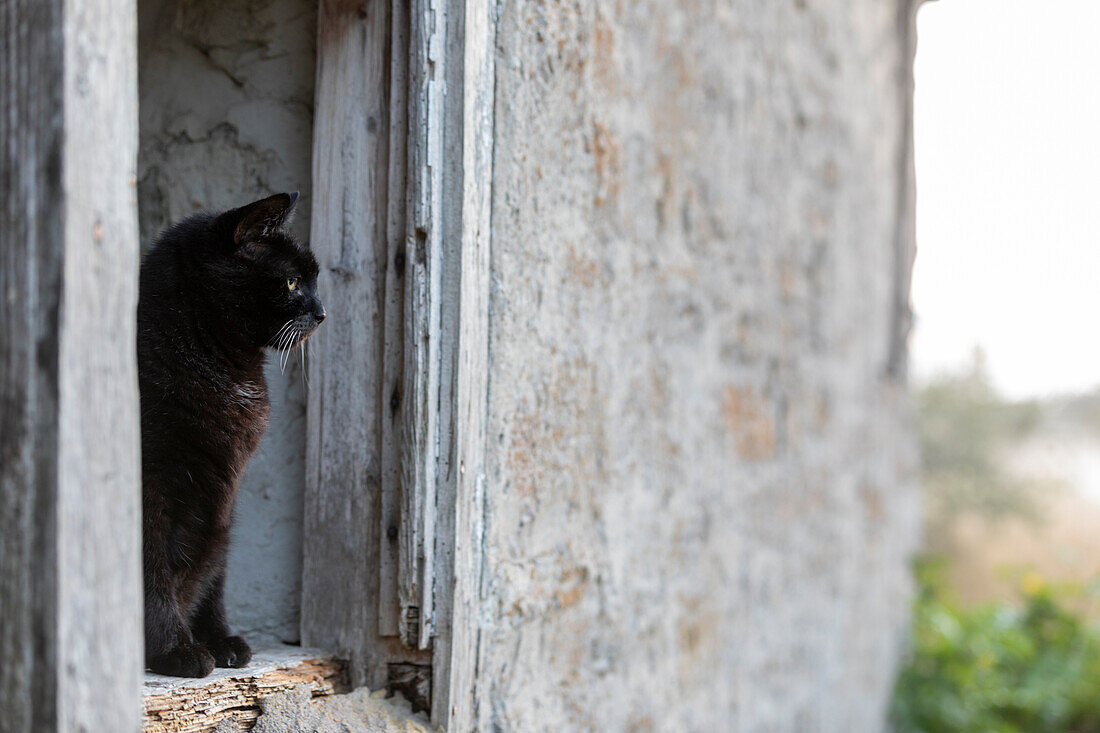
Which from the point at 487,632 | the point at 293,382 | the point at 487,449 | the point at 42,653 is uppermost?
the point at 293,382

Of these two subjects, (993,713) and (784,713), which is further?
(993,713)

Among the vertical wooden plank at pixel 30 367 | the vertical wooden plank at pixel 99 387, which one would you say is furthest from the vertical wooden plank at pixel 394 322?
the vertical wooden plank at pixel 30 367

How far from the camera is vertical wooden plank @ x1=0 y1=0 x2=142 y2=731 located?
3.23ft

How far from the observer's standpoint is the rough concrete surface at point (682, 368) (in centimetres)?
198

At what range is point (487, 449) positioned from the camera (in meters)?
1.84

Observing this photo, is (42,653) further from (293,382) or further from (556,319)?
(556,319)

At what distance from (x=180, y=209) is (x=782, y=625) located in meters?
2.64

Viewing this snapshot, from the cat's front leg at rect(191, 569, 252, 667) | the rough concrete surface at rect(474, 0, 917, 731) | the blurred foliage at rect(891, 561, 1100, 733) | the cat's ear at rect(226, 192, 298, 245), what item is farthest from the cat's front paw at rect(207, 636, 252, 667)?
the blurred foliage at rect(891, 561, 1100, 733)

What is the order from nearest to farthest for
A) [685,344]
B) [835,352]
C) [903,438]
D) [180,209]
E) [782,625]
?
[180,209]
[685,344]
[782,625]
[835,352]
[903,438]

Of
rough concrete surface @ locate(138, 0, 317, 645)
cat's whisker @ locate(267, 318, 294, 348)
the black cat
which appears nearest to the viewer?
the black cat

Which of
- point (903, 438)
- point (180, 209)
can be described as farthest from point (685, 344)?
point (903, 438)

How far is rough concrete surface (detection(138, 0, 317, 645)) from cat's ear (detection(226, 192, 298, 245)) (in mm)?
320

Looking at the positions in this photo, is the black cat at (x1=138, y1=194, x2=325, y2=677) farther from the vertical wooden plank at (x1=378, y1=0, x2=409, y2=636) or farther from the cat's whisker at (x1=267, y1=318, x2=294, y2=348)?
the vertical wooden plank at (x1=378, y1=0, x2=409, y2=636)

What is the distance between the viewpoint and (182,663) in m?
1.47
